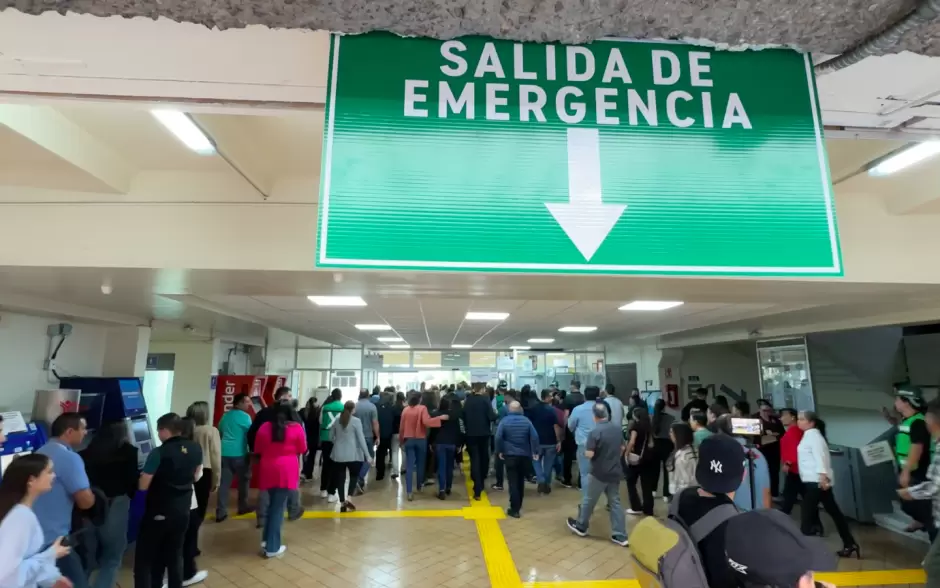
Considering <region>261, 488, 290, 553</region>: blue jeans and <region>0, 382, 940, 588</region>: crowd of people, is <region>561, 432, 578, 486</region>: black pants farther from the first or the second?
<region>261, 488, 290, 553</region>: blue jeans

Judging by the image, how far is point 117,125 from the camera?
7.63ft

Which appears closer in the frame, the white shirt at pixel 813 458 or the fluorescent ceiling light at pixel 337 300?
the white shirt at pixel 813 458

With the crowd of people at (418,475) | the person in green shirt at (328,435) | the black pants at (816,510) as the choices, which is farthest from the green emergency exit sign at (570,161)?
the person in green shirt at (328,435)

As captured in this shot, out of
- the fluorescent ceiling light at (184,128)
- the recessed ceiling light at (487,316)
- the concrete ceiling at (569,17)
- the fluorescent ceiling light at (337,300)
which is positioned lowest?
the concrete ceiling at (569,17)

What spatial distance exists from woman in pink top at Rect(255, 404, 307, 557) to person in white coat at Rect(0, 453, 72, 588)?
214 centimetres

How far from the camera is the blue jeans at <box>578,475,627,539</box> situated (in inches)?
194

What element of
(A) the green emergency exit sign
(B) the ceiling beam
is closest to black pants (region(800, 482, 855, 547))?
(A) the green emergency exit sign

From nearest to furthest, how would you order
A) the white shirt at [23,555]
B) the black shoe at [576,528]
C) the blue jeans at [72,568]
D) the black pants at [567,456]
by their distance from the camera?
the white shirt at [23,555]
the blue jeans at [72,568]
the black shoe at [576,528]
the black pants at [567,456]

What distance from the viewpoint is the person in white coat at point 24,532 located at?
2.15 metres

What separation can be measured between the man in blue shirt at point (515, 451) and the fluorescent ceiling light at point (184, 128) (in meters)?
4.79

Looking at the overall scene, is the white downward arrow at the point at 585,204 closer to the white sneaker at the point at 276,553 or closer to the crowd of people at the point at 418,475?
the crowd of people at the point at 418,475

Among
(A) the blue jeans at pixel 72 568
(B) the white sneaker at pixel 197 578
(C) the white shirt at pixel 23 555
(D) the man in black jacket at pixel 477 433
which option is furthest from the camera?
(D) the man in black jacket at pixel 477 433

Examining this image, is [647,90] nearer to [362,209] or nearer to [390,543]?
[362,209]

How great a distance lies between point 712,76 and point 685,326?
24.6 ft
